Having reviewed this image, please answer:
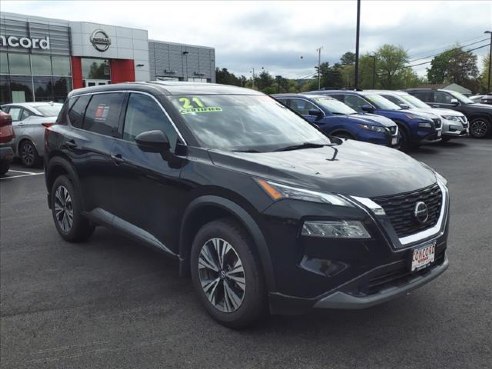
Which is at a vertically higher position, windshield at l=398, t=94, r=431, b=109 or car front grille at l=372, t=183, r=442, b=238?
windshield at l=398, t=94, r=431, b=109

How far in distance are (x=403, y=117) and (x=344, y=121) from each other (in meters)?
2.57

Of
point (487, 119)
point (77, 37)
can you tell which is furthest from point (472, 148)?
point (77, 37)

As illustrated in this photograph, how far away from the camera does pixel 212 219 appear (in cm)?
354

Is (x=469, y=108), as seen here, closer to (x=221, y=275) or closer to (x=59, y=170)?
(x=59, y=170)

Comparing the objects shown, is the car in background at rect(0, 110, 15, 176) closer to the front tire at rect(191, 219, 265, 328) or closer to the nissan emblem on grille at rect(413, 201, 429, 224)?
the front tire at rect(191, 219, 265, 328)

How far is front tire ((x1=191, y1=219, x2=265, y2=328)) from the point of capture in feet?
10.4

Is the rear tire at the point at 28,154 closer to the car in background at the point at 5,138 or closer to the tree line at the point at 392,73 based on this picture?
the car in background at the point at 5,138

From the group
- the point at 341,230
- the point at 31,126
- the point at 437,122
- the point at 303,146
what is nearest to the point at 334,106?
the point at 437,122

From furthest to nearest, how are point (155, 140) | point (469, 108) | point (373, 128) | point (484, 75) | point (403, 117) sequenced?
point (484, 75) < point (469, 108) < point (403, 117) < point (373, 128) < point (155, 140)

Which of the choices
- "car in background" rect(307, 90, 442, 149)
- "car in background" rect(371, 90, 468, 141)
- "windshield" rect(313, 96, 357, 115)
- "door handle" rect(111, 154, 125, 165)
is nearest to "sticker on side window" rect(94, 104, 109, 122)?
"door handle" rect(111, 154, 125, 165)

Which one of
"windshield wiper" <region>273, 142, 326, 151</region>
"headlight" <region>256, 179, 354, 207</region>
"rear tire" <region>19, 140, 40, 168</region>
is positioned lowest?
"rear tire" <region>19, 140, 40, 168</region>

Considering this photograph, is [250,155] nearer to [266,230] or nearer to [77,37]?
[266,230]

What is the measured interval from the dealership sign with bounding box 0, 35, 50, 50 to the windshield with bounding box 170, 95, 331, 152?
91.7 ft

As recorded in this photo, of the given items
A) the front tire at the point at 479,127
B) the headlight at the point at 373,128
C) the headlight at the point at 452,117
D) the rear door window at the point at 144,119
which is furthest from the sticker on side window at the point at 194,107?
the front tire at the point at 479,127
